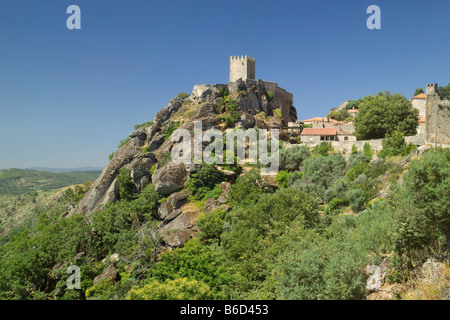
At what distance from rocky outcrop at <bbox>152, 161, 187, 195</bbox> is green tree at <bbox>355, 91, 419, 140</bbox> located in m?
24.9

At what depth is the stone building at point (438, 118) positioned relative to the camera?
2931cm

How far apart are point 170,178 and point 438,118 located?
31.0 m

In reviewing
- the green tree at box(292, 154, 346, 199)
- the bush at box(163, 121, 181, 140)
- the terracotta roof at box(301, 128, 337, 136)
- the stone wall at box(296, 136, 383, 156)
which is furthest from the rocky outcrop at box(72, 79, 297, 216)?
the stone wall at box(296, 136, 383, 156)

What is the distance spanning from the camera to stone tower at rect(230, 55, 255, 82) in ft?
207

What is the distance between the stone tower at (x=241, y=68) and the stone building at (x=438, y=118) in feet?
126

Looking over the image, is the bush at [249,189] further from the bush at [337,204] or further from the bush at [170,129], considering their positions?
the bush at [170,129]

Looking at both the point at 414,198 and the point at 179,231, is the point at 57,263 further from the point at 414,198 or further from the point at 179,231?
the point at 414,198

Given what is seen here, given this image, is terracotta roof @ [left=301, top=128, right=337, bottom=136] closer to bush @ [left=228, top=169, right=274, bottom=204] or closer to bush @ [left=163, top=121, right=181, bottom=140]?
bush @ [left=228, top=169, right=274, bottom=204]

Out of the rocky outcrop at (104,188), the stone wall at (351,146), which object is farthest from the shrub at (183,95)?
the stone wall at (351,146)

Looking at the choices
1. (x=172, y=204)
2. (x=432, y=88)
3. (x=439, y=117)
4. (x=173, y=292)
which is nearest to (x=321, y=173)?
(x=439, y=117)

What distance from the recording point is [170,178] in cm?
4056
